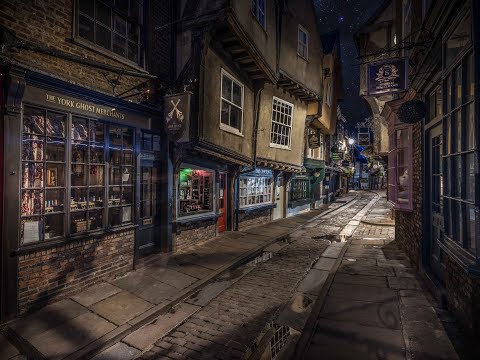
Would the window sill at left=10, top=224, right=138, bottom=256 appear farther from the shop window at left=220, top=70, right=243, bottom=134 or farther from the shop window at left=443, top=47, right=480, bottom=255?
the shop window at left=443, top=47, right=480, bottom=255

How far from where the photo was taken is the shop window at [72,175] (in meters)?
5.32

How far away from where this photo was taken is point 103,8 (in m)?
6.80

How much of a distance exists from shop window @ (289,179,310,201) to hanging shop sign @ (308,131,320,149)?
283 cm

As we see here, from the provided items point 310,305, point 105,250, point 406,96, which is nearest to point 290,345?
point 310,305

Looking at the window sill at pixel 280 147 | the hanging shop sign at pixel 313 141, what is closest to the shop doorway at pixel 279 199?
the window sill at pixel 280 147

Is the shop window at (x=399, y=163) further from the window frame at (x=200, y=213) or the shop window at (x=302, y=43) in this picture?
the shop window at (x=302, y=43)

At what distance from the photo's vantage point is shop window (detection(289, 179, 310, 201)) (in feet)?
65.4

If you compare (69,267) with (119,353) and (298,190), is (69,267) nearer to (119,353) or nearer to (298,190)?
Answer: (119,353)

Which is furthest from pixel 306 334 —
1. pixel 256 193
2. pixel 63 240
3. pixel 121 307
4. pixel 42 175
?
pixel 256 193

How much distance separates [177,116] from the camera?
738 cm

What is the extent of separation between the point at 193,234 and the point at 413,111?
7795 mm

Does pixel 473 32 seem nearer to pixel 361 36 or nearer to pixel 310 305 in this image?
pixel 310 305

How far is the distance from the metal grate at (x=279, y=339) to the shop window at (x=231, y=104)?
666 cm

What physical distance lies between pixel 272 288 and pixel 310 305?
121cm
